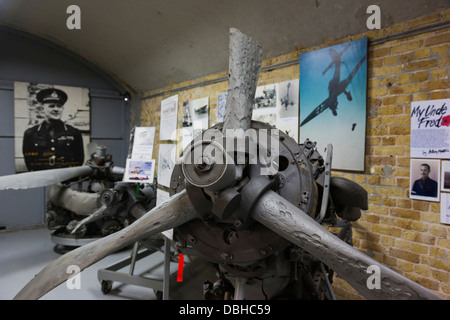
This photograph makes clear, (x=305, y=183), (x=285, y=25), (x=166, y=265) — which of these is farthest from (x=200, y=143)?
(x=285, y=25)

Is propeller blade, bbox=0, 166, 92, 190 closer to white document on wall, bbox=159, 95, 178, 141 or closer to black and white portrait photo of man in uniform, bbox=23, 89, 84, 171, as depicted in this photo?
white document on wall, bbox=159, 95, 178, 141

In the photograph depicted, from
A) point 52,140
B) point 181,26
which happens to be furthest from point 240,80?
point 52,140

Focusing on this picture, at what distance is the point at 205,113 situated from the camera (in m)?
3.49

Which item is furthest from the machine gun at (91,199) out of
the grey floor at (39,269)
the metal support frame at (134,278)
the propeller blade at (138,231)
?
the propeller blade at (138,231)

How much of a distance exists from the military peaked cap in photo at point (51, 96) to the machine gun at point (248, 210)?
478 cm

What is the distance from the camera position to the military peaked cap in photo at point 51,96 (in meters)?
4.96

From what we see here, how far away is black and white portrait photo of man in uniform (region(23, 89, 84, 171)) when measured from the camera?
192 inches

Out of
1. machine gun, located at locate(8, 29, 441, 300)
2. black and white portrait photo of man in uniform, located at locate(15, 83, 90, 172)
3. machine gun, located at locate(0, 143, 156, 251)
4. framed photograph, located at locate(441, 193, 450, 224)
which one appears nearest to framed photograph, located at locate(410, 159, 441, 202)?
framed photograph, located at locate(441, 193, 450, 224)

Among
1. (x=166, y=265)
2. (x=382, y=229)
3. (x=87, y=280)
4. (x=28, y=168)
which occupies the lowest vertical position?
(x=87, y=280)

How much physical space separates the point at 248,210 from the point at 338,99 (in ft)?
5.99

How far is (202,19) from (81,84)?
3.48 metres

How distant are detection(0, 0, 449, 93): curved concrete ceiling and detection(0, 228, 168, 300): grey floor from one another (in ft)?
8.72

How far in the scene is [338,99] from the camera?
8.16 feet

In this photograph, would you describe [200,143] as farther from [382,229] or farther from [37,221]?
[37,221]
